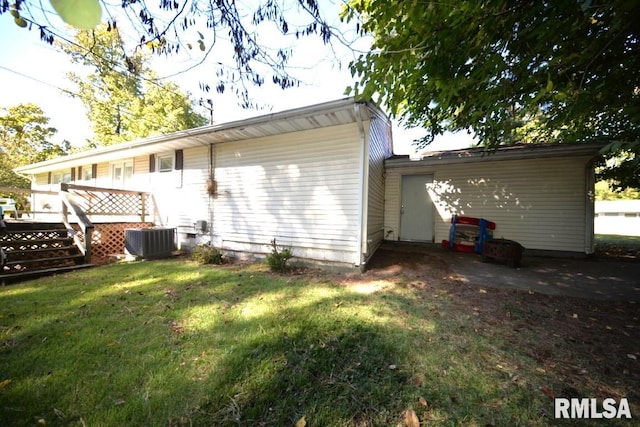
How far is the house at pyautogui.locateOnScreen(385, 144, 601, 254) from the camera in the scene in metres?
6.58

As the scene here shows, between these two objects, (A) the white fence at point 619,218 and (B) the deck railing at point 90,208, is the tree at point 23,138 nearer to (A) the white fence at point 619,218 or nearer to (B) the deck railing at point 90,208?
(B) the deck railing at point 90,208

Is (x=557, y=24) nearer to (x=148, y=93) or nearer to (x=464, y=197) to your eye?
(x=464, y=197)

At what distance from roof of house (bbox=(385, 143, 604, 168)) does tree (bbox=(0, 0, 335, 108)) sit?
5046 mm

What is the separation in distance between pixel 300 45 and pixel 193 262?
5686 mm

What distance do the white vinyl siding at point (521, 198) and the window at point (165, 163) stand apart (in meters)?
8.70

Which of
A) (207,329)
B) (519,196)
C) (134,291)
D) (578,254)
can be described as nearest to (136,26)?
(207,329)

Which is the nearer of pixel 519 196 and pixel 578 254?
pixel 578 254

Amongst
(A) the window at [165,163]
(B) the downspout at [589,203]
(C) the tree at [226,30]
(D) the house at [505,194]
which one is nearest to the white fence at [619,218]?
(B) the downspout at [589,203]

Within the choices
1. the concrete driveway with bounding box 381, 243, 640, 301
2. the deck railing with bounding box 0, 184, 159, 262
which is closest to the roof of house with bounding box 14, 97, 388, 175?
the deck railing with bounding box 0, 184, 159, 262

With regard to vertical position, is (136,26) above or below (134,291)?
above

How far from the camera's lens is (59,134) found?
19953mm

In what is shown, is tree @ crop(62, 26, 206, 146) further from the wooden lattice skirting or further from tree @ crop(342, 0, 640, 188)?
tree @ crop(342, 0, 640, 188)

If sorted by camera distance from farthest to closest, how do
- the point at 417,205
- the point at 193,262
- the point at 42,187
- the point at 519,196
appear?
the point at 42,187
the point at 417,205
the point at 519,196
the point at 193,262

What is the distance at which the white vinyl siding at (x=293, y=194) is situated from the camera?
540 centimetres
